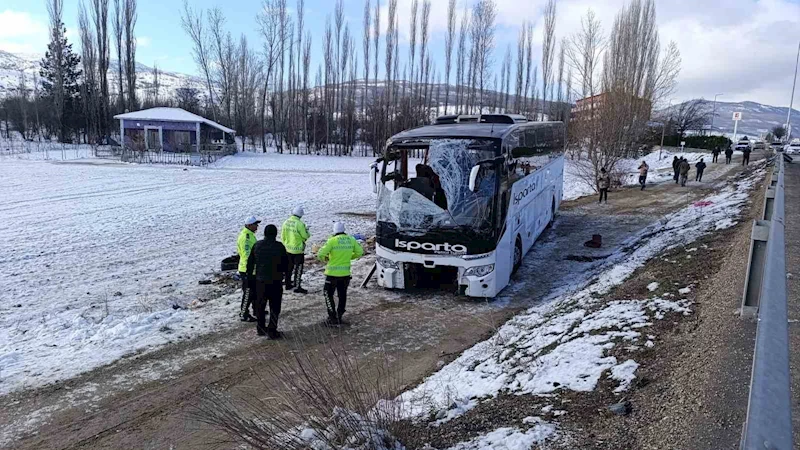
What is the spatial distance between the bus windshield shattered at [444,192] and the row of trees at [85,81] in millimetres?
60629

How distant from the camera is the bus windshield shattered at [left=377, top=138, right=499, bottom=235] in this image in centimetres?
1038

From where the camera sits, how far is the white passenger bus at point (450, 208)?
10.4 meters

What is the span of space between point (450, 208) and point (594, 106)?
23967mm

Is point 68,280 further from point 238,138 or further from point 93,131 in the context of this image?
point 238,138

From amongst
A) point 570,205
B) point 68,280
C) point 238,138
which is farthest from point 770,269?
point 238,138

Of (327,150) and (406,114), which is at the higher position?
(406,114)

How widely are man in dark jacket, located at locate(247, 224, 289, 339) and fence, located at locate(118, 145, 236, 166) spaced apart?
38.6m

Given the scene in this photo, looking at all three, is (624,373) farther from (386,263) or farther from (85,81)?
(85,81)

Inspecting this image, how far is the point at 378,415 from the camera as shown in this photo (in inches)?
147

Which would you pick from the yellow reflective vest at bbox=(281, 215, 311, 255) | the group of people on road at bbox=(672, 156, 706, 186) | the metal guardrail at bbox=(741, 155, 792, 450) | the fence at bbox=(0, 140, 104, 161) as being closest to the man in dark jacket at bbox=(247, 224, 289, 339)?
the yellow reflective vest at bbox=(281, 215, 311, 255)

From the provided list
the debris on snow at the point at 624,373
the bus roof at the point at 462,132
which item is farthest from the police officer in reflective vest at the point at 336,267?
the debris on snow at the point at 624,373

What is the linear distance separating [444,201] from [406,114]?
186ft

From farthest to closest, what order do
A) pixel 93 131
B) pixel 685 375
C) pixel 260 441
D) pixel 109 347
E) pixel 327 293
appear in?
1. pixel 93 131
2. pixel 327 293
3. pixel 109 347
4. pixel 685 375
5. pixel 260 441

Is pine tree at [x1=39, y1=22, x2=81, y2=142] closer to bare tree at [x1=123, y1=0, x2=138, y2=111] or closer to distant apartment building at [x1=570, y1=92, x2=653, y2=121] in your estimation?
bare tree at [x1=123, y1=0, x2=138, y2=111]
